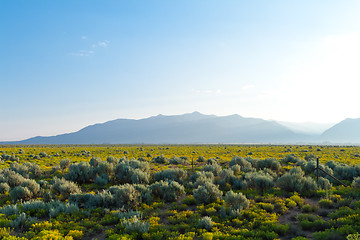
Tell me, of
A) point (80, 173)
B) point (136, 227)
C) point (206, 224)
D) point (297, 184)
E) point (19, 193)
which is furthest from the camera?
point (80, 173)

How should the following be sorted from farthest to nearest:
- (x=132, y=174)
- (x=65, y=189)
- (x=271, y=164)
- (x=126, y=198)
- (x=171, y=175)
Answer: (x=271, y=164), (x=132, y=174), (x=171, y=175), (x=65, y=189), (x=126, y=198)

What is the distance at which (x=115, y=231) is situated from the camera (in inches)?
301

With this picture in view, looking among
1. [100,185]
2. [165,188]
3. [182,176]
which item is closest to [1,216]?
[100,185]

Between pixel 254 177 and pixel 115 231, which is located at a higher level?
pixel 254 177

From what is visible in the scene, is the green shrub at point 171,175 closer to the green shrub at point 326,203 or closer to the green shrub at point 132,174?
the green shrub at point 132,174

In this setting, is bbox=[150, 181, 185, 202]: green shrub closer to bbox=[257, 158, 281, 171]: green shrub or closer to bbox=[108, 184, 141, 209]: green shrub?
bbox=[108, 184, 141, 209]: green shrub

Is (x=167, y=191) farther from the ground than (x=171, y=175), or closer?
closer

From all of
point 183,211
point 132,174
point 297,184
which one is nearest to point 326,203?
point 297,184

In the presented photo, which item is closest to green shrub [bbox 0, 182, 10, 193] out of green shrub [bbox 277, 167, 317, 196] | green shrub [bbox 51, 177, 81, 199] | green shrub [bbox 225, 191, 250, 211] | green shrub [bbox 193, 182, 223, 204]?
green shrub [bbox 51, 177, 81, 199]

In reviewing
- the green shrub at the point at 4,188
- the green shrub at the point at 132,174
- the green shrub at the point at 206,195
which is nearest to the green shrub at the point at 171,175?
the green shrub at the point at 132,174

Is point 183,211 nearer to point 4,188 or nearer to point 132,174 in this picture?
point 132,174

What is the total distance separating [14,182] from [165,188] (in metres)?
10.3

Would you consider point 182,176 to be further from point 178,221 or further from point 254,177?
point 178,221

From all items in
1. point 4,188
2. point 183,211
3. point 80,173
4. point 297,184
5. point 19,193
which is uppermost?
point 297,184
